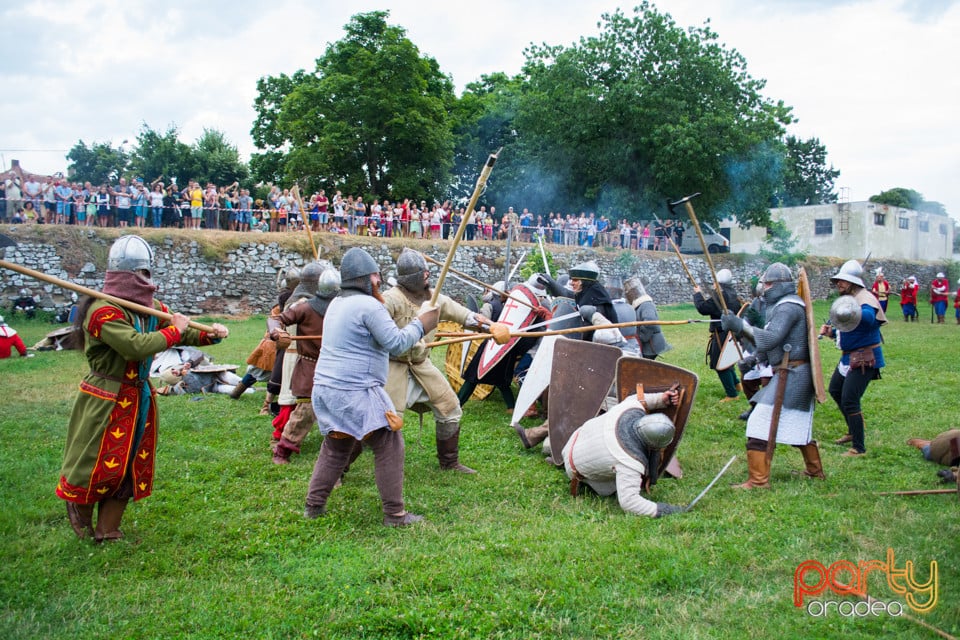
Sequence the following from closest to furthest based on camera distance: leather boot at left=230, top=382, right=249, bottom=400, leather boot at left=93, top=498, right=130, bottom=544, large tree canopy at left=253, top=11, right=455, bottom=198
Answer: leather boot at left=93, top=498, right=130, bottom=544
leather boot at left=230, top=382, right=249, bottom=400
large tree canopy at left=253, top=11, right=455, bottom=198

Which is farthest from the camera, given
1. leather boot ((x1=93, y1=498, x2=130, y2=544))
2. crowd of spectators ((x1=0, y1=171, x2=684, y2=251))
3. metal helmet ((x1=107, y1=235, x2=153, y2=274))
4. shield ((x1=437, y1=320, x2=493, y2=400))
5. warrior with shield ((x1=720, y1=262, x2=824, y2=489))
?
crowd of spectators ((x1=0, y1=171, x2=684, y2=251))

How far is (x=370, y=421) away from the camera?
4023 mm

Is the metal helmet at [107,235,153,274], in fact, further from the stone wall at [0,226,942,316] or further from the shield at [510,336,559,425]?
the stone wall at [0,226,942,316]

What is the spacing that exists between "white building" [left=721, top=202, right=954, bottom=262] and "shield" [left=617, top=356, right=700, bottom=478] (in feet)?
103

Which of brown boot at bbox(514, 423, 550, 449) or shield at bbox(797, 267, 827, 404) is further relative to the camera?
brown boot at bbox(514, 423, 550, 449)

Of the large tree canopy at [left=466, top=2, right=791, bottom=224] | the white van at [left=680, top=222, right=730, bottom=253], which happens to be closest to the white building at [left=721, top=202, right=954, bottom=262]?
the white van at [left=680, top=222, right=730, bottom=253]

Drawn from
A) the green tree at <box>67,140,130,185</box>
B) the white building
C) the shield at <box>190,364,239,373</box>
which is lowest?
the shield at <box>190,364,239,373</box>

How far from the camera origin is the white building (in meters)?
34.9

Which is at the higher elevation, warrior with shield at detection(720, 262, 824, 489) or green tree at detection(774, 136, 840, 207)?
green tree at detection(774, 136, 840, 207)

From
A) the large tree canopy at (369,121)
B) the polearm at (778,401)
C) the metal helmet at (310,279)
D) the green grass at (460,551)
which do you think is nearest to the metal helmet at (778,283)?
the polearm at (778,401)

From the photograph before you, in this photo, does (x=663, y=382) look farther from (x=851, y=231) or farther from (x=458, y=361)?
(x=851, y=231)

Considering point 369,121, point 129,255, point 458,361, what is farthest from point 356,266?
point 369,121

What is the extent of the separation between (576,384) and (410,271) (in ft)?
5.04

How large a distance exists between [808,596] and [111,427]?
142 inches
